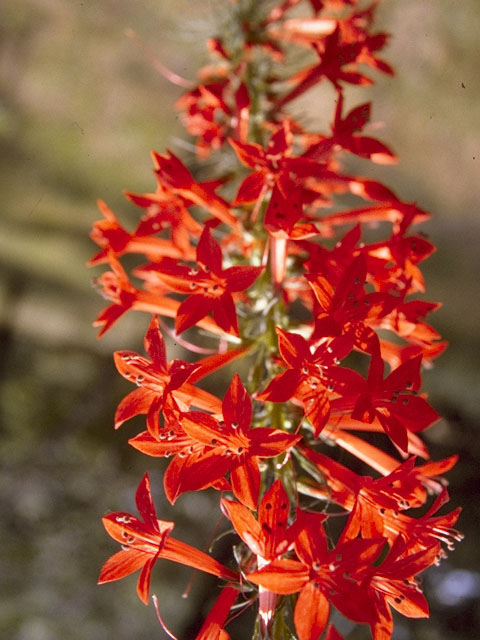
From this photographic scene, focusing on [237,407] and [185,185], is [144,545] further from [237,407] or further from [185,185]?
[185,185]

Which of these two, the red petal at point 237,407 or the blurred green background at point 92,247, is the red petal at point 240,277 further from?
the blurred green background at point 92,247

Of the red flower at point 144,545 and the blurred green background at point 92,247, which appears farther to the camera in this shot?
the blurred green background at point 92,247

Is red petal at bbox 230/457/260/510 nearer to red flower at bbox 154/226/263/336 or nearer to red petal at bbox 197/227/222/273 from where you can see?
red flower at bbox 154/226/263/336

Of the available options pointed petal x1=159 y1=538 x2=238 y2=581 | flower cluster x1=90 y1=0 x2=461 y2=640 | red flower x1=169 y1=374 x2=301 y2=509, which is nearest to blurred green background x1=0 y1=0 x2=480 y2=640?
flower cluster x1=90 y1=0 x2=461 y2=640

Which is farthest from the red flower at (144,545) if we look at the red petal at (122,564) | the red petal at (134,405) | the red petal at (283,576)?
the red petal at (283,576)

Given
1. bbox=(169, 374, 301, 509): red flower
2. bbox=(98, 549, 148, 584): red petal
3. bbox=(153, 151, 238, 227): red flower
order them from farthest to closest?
bbox=(153, 151, 238, 227): red flower
bbox=(98, 549, 148, 584): red petal
bbox=(169, 374, 301, 509): red flower

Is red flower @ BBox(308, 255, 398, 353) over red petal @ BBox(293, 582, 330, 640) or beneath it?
over

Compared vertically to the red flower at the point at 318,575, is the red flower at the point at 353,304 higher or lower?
higher
